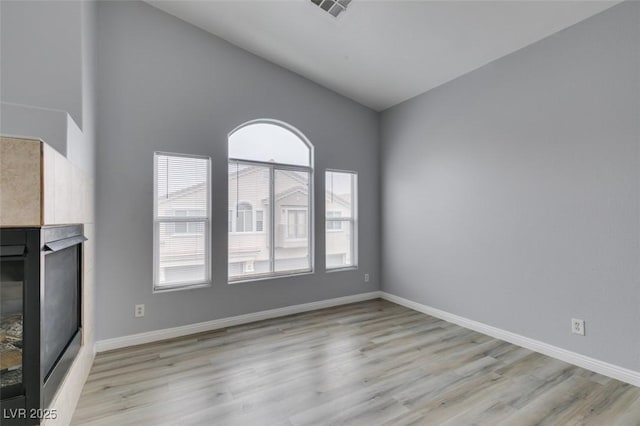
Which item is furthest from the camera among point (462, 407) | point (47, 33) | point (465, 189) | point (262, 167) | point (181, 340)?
point (262, 167)

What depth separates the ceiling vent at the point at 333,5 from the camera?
284 centimetres

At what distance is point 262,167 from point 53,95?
85.4 inches

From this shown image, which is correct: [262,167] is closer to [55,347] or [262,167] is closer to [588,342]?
[55,347]

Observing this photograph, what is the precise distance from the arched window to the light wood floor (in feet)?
3.22

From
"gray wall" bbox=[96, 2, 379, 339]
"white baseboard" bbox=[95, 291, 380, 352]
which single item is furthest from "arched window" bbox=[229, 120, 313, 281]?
"white baseboard" bbox=[95, 291, 380, 352]

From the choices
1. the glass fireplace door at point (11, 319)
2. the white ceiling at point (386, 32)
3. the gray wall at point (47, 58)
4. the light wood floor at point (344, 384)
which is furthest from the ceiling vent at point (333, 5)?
the light wood floor at point (344, 384)

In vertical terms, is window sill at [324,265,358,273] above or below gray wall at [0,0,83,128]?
below

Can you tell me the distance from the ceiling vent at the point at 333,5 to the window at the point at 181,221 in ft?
6.75

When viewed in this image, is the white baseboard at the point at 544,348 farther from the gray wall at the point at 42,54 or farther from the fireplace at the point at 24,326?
the gray wall at the point at 42,54

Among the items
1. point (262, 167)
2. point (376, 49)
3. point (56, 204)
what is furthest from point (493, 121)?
point (56, 204)

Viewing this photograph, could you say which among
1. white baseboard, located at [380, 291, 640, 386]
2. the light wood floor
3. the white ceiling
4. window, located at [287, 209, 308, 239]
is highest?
the white ceiling

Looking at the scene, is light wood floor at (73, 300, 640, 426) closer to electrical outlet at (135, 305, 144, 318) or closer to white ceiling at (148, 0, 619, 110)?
electrical outlet at (135, 305, 144, 318)

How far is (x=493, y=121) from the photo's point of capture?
3381 mm

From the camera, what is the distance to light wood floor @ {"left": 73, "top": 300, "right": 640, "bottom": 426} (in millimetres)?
2025
